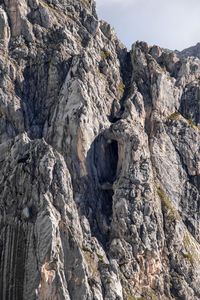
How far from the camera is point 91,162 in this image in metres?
102

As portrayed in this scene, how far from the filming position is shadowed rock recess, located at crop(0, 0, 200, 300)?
80.2m

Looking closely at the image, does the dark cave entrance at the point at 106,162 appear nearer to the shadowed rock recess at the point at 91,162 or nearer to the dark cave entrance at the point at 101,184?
the dark cave entrance at the point at 101,184

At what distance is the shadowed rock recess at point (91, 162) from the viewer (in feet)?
263

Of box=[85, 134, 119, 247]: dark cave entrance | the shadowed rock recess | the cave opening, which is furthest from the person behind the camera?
the cave opening

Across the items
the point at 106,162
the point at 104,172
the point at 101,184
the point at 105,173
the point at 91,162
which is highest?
the point at 106,162

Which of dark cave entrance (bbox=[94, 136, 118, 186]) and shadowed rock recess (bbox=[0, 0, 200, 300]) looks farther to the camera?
dark cave entrance (bbox=[94, 136, 118, 186])

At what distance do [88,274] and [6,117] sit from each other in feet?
126

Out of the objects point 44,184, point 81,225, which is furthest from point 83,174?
point 44,184

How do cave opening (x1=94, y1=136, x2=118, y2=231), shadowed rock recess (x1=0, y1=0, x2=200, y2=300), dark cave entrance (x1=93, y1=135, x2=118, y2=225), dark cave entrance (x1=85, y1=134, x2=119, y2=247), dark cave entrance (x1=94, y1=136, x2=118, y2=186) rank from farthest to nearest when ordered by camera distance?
dark cave entrance (x1=94, y1=136, x2=118, y2=186) → dark cave entrance (x1=93, y1=135, x2=118, y2=225) → cave opening (x1=94, y1=136, x2=118, y2=231) → dark cave entrance (x1=85, y1=134, x2=119, y2=247) → shadowed rock recess (x1=0, y1=0, x2=200, y2=300)

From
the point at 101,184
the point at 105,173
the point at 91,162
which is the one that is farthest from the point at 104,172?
the point at 91,162

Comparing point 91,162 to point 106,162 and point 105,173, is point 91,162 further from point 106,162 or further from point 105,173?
point 106,162

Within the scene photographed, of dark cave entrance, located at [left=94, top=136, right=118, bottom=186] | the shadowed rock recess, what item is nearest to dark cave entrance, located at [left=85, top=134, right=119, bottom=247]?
dark cave entrance, located at [left=94, top=136, right=118, bottom=186]

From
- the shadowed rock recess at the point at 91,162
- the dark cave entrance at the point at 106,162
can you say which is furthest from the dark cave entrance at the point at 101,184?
the shadowed rock recess at the point at 91,162

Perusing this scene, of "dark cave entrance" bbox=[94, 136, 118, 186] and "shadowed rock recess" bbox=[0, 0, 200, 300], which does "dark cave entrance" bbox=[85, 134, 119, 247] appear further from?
"shadowed rock recess" bbox=[0, 0, 200, 300]
